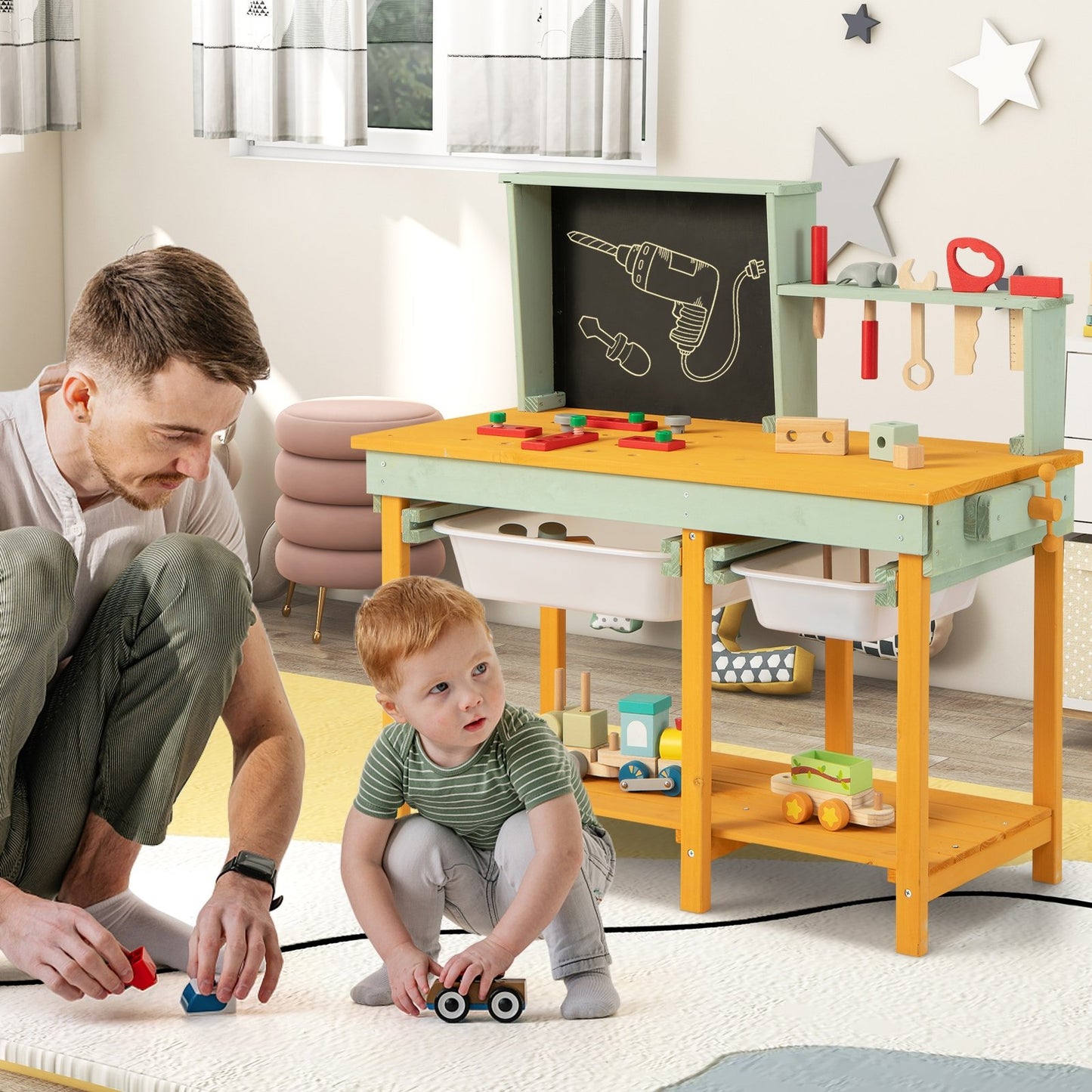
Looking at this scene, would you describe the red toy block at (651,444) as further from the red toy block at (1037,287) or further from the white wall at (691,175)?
the white wall at (691,175)

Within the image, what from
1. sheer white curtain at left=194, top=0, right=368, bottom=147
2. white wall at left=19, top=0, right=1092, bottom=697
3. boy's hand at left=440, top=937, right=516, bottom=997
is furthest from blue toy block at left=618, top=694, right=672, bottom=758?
sheer white curtain at left=194, top=0, right=368, bottom=147

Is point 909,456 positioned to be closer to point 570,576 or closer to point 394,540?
point 570,576

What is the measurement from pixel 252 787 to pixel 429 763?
19cm

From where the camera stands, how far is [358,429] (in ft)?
12.3

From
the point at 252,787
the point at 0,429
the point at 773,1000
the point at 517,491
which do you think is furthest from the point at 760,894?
the point at 0,429

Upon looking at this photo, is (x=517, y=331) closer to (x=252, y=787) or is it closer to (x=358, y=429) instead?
(x=252, y=787)

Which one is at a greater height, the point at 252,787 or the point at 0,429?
the point at 0,429

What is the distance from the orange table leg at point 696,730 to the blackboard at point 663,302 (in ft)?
1.19

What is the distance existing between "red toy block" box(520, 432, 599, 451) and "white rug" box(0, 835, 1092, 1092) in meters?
0.58

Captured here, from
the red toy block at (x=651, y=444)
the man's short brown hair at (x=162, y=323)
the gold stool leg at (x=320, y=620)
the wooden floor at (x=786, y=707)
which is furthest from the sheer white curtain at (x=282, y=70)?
the man's short brown hair at (x=162, y=323)

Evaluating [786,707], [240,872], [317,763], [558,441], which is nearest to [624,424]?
[558,441]

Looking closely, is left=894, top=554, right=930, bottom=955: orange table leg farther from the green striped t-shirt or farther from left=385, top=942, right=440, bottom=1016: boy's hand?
left=385, top=942, right=440, bottom=1016: boy's hand

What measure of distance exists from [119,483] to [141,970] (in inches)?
19.2

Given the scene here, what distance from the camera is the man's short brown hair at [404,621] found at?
1.87 m
